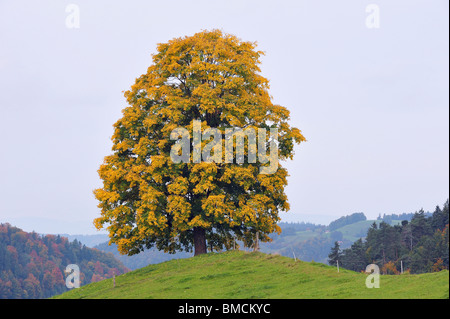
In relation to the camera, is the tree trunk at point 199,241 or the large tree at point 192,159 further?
the tree trunk at point 199,241

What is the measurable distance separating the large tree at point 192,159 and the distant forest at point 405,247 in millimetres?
77677

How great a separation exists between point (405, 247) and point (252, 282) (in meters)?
105

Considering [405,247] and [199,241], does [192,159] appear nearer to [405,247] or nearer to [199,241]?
[199,241]

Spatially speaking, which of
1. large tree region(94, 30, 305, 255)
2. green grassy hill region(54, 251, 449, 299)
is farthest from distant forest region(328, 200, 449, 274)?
green grassy hill region(54, 251, 449, 299)

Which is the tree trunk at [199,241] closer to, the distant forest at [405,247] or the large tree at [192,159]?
the large tree at [192,159]

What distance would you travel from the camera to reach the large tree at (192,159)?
42.8 m

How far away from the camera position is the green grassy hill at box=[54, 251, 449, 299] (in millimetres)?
28938

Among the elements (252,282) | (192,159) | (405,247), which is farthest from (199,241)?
(405,247)

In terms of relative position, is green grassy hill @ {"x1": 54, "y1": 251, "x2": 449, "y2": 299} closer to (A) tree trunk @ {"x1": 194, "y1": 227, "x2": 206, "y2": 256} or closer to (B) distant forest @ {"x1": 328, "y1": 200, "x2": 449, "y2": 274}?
(A) tree trunk @ {"x1": 194, "y1": 227, "x2": 206, "y2": 256}

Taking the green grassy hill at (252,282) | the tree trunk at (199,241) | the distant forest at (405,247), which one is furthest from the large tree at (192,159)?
the distant forest at (405,247)

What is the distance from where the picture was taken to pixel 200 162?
42688 millimetres

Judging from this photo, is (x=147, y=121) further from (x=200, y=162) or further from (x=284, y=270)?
(x=284, y=270)
